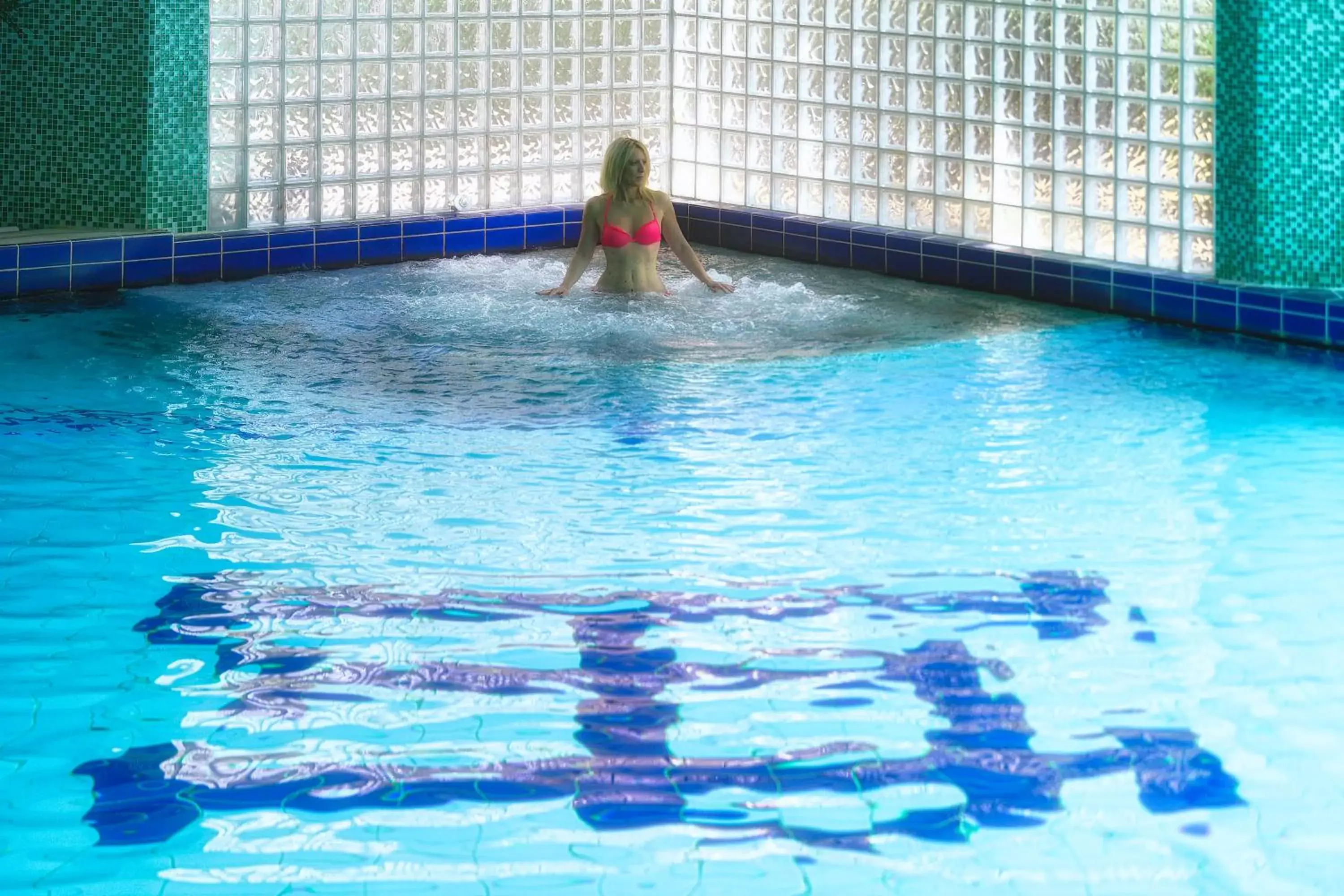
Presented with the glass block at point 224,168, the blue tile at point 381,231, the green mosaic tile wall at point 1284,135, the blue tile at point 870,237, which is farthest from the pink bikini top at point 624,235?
the green mosaic tile wall at point 1284,135

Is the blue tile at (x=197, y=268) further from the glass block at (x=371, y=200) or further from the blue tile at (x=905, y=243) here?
the blue tile at (x=905, y=243)

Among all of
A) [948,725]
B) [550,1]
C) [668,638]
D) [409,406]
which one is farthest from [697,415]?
[550,1]

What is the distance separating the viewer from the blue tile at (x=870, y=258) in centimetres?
1059

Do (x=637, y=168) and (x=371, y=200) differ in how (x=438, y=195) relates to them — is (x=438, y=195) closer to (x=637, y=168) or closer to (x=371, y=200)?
(x=371, y=200)

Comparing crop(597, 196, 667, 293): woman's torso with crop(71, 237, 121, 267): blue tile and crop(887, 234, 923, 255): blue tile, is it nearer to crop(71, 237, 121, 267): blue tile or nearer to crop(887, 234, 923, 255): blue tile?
crop(887, 234, 923, 255): blue tile

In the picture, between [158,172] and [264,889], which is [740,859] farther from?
[158,172]

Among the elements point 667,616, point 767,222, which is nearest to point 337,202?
point 767,222

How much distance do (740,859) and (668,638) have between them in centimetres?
127

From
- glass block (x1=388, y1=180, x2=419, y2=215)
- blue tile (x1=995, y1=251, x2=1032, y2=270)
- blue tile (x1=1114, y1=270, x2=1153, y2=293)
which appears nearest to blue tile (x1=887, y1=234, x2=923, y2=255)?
blue tile (x1=995, y1=251, x2=1032, y2=270)

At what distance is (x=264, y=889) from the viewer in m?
3.59

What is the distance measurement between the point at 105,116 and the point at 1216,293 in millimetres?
5676

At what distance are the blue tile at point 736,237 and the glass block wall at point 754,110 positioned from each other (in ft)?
0.68

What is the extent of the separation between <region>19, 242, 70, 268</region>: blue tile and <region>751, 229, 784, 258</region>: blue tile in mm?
3817

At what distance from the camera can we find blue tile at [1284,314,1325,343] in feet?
28.4
